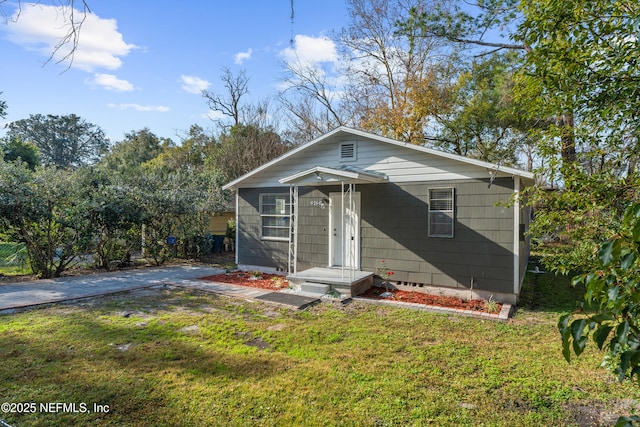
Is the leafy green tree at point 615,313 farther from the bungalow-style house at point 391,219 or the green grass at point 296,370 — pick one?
the bungalow-style house at point 391,219

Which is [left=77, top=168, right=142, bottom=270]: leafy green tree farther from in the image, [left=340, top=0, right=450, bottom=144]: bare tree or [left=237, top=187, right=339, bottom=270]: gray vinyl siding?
[left=340, top=0, right=450, bottom=144]: bare tree

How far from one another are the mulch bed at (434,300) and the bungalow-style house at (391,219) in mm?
185

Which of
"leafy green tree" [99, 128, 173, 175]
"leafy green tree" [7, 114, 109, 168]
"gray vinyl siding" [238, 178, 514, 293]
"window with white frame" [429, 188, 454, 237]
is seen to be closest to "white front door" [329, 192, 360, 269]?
"gray vinyl siding" [238, 178, 514, 293]

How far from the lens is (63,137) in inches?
1772

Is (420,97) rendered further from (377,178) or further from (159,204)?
(159,204)

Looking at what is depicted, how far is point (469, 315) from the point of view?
6273 mm

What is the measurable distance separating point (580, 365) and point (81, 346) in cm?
A: 620

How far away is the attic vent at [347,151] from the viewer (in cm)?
873

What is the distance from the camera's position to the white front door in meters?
8.73

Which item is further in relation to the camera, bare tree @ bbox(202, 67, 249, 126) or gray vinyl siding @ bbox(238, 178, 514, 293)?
bare tree @ bbox(202, 67, 249, 126)

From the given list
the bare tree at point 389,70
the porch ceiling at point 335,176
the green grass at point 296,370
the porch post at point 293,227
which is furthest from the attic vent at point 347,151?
the bare tree at point 389,70

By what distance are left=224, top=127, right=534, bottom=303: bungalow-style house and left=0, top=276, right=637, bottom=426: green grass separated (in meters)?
1.58

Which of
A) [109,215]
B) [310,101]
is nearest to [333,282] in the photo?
[109,215]

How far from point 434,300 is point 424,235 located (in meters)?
1.41
